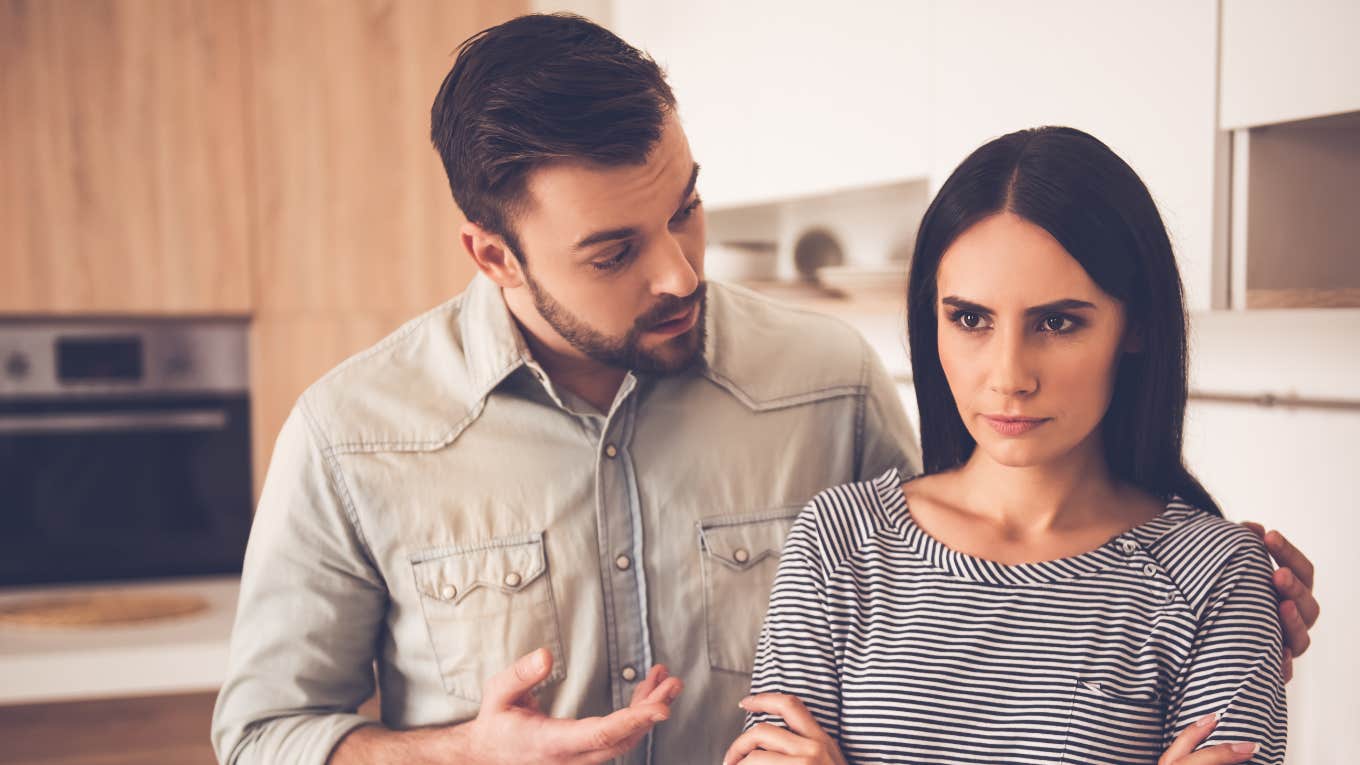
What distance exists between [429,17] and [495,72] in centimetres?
190

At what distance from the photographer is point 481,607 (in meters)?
1.34

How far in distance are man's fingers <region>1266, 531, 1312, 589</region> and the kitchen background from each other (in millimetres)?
406

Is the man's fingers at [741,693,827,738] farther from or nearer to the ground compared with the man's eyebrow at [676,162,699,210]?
nearer to the ground

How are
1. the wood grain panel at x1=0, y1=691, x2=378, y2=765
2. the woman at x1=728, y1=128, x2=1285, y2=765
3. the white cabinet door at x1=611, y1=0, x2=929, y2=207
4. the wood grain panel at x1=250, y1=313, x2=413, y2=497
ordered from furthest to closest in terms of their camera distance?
the wood grain panel at x1=250, y1=313, x2=413, y2=497
the wood grain panel at x1=0, y1=691, x2=378, y2=765
the white cabinet door at x1=611, y1=0, x2=929, y2=207
the woman at x1=728, y1=128, x2=1285, y2=765

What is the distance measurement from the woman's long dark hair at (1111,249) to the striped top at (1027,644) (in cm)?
7

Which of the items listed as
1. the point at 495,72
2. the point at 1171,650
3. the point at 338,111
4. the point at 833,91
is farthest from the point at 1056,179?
the point at 338,111

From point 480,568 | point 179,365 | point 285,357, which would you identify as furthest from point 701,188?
point 480,568

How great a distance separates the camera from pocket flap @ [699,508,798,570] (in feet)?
4.50

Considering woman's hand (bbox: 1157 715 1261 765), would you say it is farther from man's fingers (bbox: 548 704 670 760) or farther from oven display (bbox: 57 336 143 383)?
oven display (bbox: 57 336 143 383)

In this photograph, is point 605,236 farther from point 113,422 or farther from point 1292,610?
point 113,422

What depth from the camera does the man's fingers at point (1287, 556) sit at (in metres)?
1.07

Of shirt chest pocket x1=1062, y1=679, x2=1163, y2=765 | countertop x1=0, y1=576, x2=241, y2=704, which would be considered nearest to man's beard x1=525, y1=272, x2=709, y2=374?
shirt chest pocket x1=1062, y1=679, x2=1163, y2=765

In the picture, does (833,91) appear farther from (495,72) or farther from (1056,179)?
(1056,179)

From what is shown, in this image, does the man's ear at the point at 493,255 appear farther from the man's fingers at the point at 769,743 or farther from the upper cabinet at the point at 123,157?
the upper cabinet at the point at 123,157
